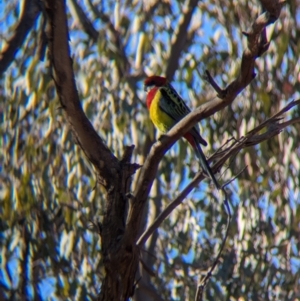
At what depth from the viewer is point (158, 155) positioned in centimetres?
236

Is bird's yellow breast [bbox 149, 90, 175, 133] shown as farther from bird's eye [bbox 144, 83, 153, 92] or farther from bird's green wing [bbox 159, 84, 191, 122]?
bird's eye [bbox 144, 83, 153, 92]

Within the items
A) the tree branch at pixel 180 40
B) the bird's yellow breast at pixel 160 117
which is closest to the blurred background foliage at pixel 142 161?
the tree branch at pixel 180 40

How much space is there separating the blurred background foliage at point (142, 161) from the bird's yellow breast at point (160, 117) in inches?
29.5

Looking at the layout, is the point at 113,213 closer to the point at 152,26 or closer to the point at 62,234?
the point at 62,234

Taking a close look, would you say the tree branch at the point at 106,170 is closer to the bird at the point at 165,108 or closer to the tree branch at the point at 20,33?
the bird at the point at 165,108

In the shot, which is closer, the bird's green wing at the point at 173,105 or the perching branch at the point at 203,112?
the perching branch at the point at 203,112

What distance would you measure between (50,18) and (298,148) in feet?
7.22

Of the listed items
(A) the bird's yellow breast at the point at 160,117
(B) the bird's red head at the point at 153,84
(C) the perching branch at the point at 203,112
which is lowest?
(C) the perching branch at the point at 203,112

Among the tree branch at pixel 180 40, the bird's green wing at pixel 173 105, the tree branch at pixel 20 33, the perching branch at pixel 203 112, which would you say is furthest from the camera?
the tree branch at pixel 180 40

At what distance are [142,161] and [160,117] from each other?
1001 mm

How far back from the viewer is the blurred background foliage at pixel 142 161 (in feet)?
13.8

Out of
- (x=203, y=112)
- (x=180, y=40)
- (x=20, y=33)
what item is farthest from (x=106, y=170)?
(x=180, y=40)

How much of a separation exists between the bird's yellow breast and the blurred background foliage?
749 millimetres

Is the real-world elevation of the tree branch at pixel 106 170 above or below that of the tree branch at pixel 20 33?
below
